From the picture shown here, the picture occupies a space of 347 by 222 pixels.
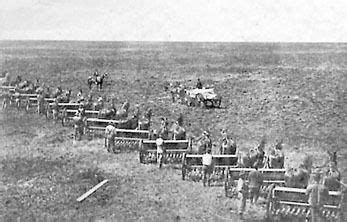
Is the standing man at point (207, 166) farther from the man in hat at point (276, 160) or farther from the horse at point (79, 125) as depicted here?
the horse at point (79, 125)

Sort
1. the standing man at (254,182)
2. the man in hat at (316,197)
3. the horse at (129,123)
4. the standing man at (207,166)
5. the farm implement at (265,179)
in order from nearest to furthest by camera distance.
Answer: the man in hat at (316,197) → the standing man at (254,182) → the farm implement at (265,179) → the standing man at (207,166) → the horse at (129,123)

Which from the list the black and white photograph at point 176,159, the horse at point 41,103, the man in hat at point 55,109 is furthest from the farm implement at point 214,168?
the horse at point 41,103

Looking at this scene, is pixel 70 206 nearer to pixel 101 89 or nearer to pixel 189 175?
pixel 189 175

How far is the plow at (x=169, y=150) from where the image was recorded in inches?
698

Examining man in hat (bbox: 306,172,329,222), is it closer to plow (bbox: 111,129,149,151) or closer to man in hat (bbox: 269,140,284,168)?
man in hat (bbox: 269,140,284,168)

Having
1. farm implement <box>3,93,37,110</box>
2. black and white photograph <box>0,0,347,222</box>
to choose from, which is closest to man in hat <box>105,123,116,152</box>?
black and white photograph <box>0,0,347,222</box>

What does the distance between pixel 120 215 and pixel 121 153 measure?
255 inches

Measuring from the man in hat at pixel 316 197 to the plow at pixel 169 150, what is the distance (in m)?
6.87

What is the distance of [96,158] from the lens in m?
18.4

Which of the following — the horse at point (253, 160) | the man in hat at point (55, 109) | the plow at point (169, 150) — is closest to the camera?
the horse at point (253, 160)

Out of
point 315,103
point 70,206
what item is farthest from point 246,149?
point 315,103

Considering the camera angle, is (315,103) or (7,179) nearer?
(7,179)

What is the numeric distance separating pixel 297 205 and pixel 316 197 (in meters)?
1.03

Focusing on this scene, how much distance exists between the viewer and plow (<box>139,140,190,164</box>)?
17.7 m
